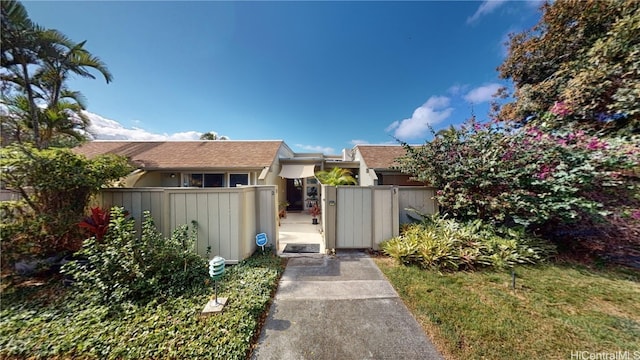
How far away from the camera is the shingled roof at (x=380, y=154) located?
14578 millimetres

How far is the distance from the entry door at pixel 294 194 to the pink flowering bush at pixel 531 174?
11.4 meters

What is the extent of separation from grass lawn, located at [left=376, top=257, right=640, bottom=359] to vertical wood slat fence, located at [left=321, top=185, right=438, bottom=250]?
1592 mm

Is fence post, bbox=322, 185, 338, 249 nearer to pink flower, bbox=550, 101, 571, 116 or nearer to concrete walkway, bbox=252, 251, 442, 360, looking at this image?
concrete walkway, bbox=252, 251, 442, 360

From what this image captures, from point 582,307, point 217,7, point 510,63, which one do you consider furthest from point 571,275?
point 217,7

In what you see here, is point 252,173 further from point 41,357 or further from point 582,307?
point 582,307

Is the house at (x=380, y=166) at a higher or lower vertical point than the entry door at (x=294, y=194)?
higher

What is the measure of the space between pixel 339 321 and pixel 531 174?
845 centimetres

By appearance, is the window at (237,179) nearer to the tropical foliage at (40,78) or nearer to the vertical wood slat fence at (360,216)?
the tropical foliage at (40,78)

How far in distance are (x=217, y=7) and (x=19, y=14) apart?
758 cm

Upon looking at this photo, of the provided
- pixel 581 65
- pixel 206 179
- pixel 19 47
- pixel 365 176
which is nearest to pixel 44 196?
pixel 19 47

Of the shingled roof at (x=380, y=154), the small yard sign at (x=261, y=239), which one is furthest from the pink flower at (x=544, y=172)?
the small yard sign at (x=261, y=239)

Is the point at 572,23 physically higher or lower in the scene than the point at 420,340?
higher

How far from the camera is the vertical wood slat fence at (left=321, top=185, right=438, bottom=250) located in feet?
25.4

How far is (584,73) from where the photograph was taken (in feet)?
25.3
